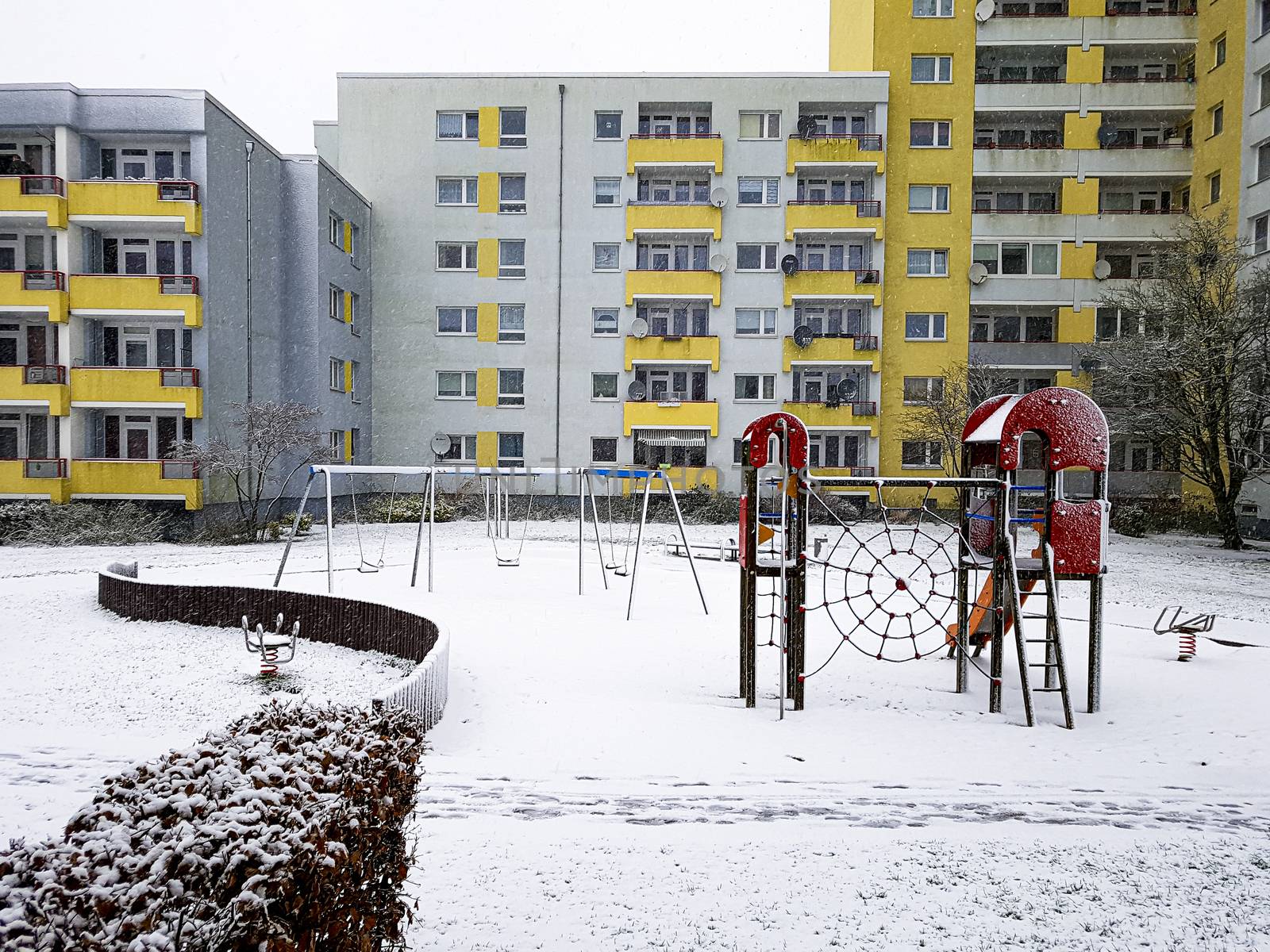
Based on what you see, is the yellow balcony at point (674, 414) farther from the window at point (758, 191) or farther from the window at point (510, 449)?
the window at point (758, 191)

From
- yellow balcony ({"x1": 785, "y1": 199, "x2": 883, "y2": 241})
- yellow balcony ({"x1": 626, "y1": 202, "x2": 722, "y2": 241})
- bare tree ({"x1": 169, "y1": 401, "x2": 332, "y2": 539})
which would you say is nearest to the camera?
bare tree ({"x1": 169, "y1": 401, "x2": 332, "y2": 539})

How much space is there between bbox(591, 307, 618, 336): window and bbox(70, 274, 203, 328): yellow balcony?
576 inches

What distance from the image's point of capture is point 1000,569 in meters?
8.59

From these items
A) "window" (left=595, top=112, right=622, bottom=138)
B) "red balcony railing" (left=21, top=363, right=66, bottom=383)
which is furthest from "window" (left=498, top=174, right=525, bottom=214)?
"red balcony railing" (left=21, top=363, right=66, bottom=383)

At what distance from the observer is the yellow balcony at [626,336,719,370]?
3412 centimetres

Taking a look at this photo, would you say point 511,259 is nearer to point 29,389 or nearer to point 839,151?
point 839,151

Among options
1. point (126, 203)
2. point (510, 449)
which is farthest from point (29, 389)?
point (510, 449)

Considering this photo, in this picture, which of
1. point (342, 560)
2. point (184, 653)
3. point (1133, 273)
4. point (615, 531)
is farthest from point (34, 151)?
point (1133, 273)

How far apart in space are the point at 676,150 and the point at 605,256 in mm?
4878

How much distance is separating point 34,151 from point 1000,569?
94.8 ft

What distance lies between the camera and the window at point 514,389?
115 ft

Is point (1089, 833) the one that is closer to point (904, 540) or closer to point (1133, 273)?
point (904, 540)

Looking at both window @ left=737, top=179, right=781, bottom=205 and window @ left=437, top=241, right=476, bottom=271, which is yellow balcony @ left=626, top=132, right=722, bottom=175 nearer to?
window @ left=737, top=179, right=781, bottom=205

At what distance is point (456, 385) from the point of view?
35219 millimetres
